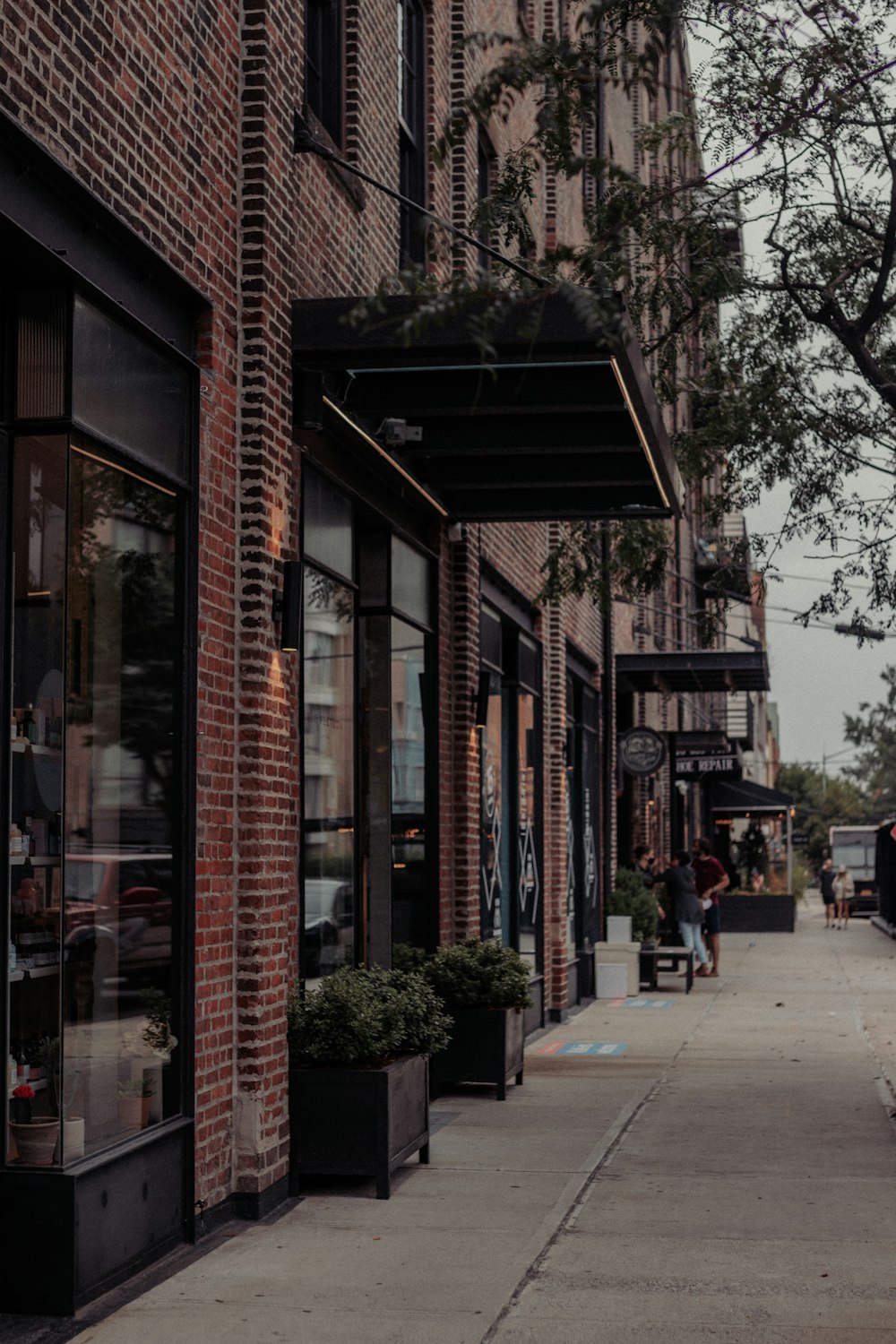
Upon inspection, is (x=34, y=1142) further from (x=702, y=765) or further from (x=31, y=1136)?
(x=702, y=765)

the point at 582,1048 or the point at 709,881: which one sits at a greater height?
the point at 709,881

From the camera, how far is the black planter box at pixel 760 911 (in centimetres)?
4103

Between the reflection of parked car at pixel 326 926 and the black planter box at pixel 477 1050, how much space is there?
191 centimetres

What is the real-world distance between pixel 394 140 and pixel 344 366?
3.57 m

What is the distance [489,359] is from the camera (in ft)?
31.2

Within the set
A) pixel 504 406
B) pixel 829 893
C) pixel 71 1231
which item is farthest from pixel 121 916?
pixel 829 893

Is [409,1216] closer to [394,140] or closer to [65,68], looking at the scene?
[65,68]

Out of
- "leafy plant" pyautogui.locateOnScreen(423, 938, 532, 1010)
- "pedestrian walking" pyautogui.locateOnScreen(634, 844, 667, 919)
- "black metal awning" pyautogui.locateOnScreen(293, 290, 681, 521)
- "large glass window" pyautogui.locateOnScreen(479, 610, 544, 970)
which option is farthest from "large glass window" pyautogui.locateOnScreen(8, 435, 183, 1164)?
"pedestrian walking" pyautogui.locateOnScreen(634, 844, 667, 919)

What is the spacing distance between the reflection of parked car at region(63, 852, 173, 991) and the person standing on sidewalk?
1791 cm

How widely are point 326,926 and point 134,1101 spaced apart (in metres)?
3.07

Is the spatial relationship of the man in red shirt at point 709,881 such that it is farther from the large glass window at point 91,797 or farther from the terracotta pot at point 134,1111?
the terracotta pot at point 134,1111

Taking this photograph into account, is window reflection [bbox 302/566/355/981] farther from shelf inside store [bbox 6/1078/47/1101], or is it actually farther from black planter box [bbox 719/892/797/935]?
black planter box [bbox 719/892/797/935]

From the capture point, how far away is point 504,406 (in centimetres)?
1031

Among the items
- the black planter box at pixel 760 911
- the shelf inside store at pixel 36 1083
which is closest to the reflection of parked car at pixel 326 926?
the shelf inside store at pixel 36 1083
